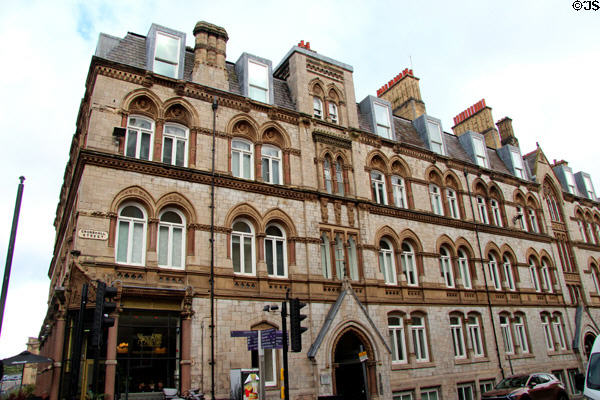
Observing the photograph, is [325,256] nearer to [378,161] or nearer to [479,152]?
[378,161]

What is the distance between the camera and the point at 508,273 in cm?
3081

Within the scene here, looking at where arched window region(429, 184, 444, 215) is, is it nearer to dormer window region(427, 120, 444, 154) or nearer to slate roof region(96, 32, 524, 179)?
dormer window region(427, 120, 444, 154)

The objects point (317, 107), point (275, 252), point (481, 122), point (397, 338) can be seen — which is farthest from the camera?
point (481, 122)

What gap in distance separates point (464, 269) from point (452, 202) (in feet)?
14.0

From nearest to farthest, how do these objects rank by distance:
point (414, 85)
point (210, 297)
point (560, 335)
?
point (210, 297) → point (560, 335) → point (414, 85)

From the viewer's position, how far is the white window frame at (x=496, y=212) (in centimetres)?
3203

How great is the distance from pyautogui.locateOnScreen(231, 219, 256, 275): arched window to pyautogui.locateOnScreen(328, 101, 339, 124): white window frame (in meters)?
8.56

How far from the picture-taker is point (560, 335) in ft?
104

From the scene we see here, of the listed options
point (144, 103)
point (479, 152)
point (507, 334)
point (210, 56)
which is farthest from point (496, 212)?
point (144, 103)

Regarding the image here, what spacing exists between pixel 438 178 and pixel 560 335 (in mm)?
13610

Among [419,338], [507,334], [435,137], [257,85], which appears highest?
[435,137]

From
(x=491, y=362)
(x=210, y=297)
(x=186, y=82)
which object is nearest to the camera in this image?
(x=210, y=297)

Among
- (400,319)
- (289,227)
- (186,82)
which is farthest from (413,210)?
(186,82)

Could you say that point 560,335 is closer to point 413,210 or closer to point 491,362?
point 491,362
